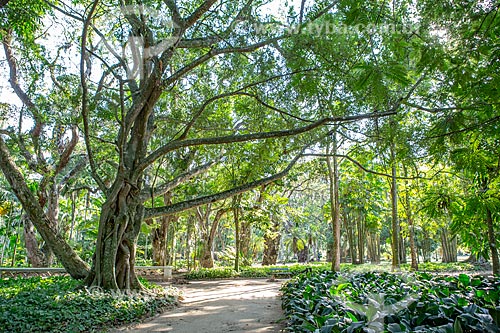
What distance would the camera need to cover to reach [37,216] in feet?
26.0

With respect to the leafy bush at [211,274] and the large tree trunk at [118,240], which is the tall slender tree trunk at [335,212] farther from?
the large tree trunk at [118,240]

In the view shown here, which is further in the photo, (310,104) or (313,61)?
(310,104)

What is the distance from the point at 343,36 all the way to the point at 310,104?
1.91 meters

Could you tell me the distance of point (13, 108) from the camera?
945cm

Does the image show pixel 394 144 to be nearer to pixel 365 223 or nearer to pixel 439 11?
pixel 439 11

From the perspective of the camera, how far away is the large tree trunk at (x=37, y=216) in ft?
25.3

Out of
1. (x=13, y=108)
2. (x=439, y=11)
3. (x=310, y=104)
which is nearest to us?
(x=439, y=11)

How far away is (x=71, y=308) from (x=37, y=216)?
9.90ft

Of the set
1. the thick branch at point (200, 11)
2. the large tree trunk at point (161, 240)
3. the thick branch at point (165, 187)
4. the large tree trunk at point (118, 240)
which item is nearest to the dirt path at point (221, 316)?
the large tree trunk at point (118, 240)

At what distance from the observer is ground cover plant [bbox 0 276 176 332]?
4.95 meters

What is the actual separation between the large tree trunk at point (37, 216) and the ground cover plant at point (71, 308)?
564mm

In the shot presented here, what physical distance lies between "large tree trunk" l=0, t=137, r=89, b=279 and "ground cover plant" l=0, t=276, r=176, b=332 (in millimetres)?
564

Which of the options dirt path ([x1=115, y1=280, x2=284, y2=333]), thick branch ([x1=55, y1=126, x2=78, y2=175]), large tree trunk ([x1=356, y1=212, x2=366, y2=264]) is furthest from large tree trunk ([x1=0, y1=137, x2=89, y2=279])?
large tree trunk ([x1=356, y1=212, x2=366, y2=264])

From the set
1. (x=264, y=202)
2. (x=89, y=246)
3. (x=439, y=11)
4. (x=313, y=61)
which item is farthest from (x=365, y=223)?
(x=439, y=11)
